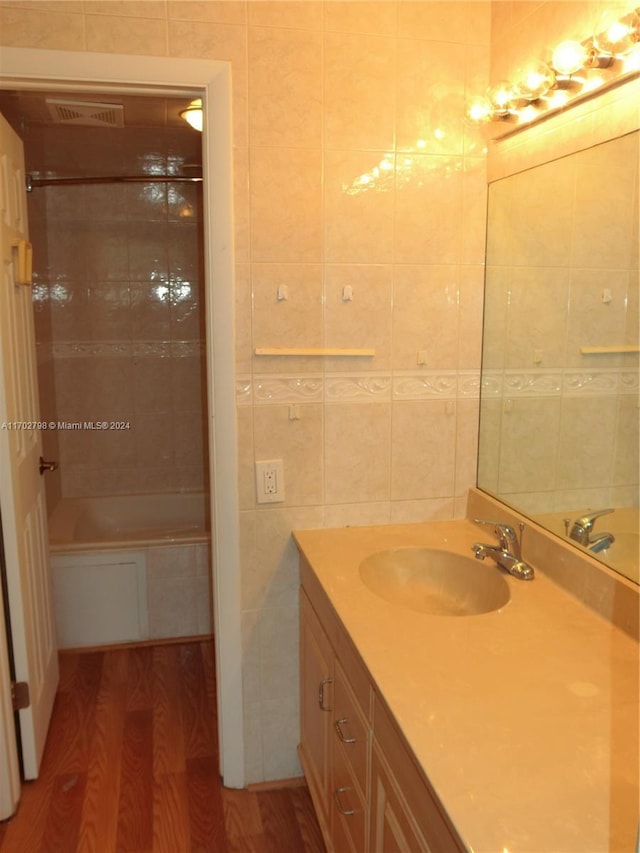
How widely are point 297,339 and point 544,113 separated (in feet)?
2.87

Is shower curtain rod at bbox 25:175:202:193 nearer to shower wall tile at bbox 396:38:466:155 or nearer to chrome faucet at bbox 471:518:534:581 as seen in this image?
shower wall tile at bbox 396:38:466:155

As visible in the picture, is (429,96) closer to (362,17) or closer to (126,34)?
(362,17)

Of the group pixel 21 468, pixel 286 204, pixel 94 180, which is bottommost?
pixel 21 468

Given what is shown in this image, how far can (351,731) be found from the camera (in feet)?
4.79

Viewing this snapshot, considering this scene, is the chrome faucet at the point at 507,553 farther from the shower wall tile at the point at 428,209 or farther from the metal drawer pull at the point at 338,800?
the shower wall tile at the point at 428,209

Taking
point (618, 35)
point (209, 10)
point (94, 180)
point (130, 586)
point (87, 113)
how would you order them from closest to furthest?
point (618, 35)
point (209, 10)
point (87, 113)
point (130, 586)
point (94, 180)

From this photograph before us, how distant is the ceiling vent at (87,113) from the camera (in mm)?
2153

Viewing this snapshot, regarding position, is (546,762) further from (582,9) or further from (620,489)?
(582,9)

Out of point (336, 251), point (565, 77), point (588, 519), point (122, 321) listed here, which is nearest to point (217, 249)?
point (336, 251)

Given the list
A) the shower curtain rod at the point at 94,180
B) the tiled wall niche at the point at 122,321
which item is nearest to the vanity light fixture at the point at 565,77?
the shower curtain rod at the point at 94,180

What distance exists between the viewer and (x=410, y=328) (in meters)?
1.98

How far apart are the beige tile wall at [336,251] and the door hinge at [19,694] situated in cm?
73

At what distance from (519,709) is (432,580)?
28.4 inches

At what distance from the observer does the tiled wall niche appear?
357 cm
